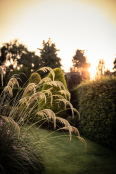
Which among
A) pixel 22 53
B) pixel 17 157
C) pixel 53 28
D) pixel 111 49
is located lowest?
pixel 17 157

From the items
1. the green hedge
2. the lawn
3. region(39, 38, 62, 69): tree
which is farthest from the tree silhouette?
the lawn

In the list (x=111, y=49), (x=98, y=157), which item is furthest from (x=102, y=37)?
(x=98, y=157)

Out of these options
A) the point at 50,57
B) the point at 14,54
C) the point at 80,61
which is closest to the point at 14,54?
the point at 14,54

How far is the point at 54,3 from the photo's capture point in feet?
21.8

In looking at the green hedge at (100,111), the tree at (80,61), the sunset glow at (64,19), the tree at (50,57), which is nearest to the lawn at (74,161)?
the green hedge at (100,111)

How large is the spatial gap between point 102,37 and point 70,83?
1343 cm

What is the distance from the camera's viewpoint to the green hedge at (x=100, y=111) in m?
4.29

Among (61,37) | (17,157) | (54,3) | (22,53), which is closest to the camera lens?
(17,157)

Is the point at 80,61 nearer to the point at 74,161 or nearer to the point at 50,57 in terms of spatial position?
the point at 50,57

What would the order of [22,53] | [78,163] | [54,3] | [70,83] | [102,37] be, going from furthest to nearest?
[22,53] < [70,83] < [102,37] < [54,3] < [78,163]

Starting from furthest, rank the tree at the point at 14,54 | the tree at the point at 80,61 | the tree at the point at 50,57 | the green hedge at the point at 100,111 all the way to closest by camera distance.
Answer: the tree at the point at 80,61, the tree at the point at 14,54, the tree at the point at 50,57, the green hedge at the point at 100,111

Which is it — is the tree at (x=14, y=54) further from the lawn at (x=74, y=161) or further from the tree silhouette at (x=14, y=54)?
the lawn at (x=74, y=161)

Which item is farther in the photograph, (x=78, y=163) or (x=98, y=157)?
(x=98, y=157)

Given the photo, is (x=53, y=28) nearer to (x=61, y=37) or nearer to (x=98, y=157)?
(x=61, y=37)
